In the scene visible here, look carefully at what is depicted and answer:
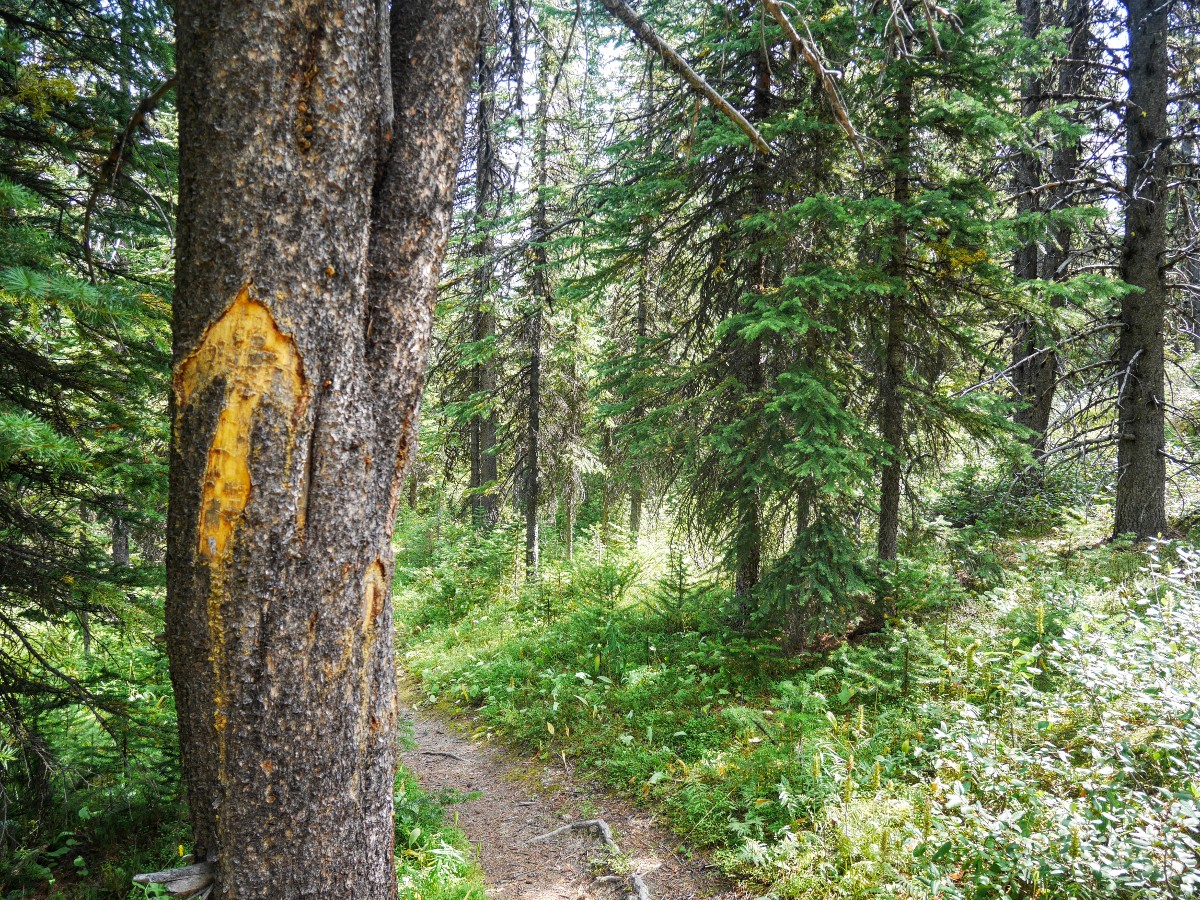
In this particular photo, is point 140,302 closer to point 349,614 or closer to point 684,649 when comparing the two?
point 349,614

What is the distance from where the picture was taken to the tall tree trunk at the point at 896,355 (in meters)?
6.41

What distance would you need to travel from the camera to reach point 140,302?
3320 millimetres

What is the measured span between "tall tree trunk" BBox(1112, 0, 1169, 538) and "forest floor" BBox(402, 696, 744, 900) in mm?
7534

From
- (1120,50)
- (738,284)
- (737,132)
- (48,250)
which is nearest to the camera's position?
(48,250)

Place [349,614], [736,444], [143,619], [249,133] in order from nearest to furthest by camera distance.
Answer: [249,133]
[349,614]
[143,619]
[736,444]

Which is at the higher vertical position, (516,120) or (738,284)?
(516,120)

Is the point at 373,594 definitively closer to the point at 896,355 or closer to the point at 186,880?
the point at 186,880

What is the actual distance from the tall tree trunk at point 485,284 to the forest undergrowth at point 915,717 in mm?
4541

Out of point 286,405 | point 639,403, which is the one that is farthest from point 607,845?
point 639,403

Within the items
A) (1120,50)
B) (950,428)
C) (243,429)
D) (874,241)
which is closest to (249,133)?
(243,429)

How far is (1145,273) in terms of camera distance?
8055 millimetres

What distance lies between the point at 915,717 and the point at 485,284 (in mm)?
7302

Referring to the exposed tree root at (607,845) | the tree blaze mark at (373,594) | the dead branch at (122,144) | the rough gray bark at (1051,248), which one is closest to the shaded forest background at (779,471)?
the dead branch at (122,144)

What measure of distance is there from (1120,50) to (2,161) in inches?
484
